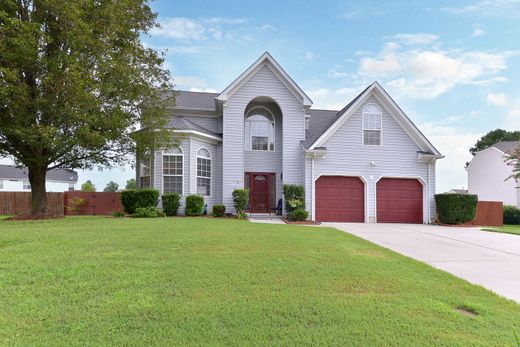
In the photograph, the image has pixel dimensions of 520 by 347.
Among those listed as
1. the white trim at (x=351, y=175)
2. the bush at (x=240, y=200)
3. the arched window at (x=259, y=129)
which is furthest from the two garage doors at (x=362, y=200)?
the bush at (x=240, y=200)

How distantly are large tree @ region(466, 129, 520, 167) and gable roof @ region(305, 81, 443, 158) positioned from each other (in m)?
42.6

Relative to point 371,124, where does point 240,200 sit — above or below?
below

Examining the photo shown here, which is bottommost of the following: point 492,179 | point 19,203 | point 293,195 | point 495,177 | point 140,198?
point 19,203

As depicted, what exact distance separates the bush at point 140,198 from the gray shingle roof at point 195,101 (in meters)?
5.40

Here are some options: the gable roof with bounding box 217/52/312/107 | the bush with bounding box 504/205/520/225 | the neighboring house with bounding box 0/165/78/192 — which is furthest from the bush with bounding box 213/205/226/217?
the neighboring house with bounding box 0/165/78/192

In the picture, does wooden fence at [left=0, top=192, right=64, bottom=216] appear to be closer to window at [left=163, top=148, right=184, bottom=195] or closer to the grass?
window at [left=163, top=148, right=184, bottom=195]

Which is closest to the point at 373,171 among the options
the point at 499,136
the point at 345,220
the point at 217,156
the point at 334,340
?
Result: the point at 345,220

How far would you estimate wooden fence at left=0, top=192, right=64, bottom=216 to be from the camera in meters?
20.9

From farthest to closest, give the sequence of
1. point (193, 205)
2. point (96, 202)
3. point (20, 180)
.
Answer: point (20, 180) → point (96, 202) → point (193, 205)

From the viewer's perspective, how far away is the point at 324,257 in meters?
6.98

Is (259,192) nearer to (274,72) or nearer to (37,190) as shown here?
(274,72)

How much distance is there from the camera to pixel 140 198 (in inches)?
616

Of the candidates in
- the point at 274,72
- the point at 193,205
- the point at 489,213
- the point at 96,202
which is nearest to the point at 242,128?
the point at 274,72

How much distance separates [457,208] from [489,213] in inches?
171
